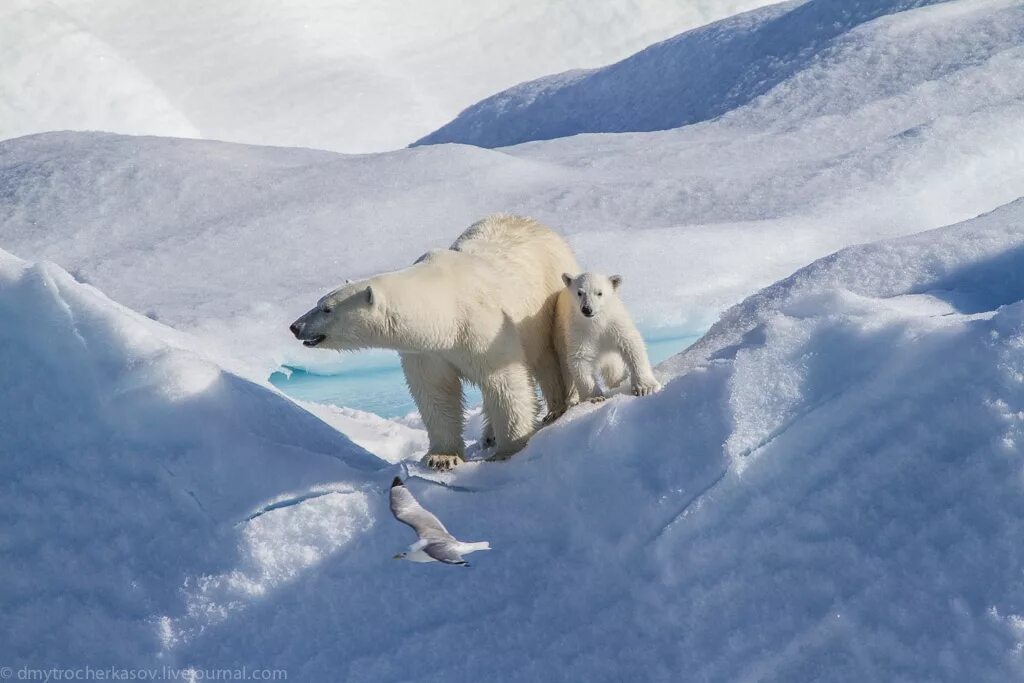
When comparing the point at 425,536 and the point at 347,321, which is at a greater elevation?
the point at 347,321

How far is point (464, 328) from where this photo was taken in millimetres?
3314

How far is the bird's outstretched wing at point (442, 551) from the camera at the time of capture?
8.26 feet

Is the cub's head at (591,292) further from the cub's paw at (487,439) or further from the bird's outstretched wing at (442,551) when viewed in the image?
the bird's outstretched wing at (442,551)

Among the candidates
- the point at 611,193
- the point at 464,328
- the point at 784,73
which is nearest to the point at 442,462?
the point at 464,328

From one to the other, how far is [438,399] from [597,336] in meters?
0.49

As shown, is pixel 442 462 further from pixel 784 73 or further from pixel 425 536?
pixel 784 73

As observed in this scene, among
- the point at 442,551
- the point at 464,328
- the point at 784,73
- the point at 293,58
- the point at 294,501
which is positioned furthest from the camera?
the point at 293,58

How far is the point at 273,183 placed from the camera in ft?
29.7

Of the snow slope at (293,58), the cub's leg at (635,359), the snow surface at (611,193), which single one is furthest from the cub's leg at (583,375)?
the snow slope at (293,58)

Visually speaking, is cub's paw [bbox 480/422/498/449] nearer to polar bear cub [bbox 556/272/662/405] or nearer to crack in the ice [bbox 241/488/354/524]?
polar bear cub [bbox 556/272/662/405]

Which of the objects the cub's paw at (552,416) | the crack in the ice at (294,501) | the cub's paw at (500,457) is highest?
the crack in the ice at (294,501)

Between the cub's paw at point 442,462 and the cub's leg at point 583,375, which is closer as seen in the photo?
the cub's paw at point 442,462

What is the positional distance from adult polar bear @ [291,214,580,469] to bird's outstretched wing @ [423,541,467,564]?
70cm

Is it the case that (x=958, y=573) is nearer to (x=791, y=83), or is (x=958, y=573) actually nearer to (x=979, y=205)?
(x=979, y=205)
